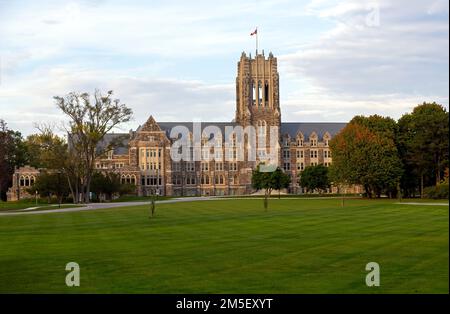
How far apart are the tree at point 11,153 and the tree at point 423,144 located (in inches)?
2436

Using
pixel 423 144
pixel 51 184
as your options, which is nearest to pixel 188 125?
pixel 51 184

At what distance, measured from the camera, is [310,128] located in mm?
158000

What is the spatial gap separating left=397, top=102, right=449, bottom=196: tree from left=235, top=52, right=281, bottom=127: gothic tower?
143 feet

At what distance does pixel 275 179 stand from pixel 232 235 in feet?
298

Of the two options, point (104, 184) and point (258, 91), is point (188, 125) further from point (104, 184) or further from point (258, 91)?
point (104, 184)

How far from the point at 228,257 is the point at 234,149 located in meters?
126

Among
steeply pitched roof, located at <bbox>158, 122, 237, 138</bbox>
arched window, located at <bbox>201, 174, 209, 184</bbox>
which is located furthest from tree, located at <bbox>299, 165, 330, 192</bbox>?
steeply pitched roof, located at <bbox>158, 122, 237, 138</bbox>

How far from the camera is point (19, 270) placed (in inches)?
850

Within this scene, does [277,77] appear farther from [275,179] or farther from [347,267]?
[347,267]

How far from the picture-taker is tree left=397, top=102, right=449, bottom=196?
9325 cm

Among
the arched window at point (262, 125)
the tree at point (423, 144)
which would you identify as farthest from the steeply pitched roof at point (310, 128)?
the tree at point (423, 144)

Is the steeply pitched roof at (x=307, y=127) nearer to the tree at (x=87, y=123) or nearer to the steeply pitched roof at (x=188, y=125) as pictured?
the steeply pitched roof at (x=188, y=125)

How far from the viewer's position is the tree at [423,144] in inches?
3671
